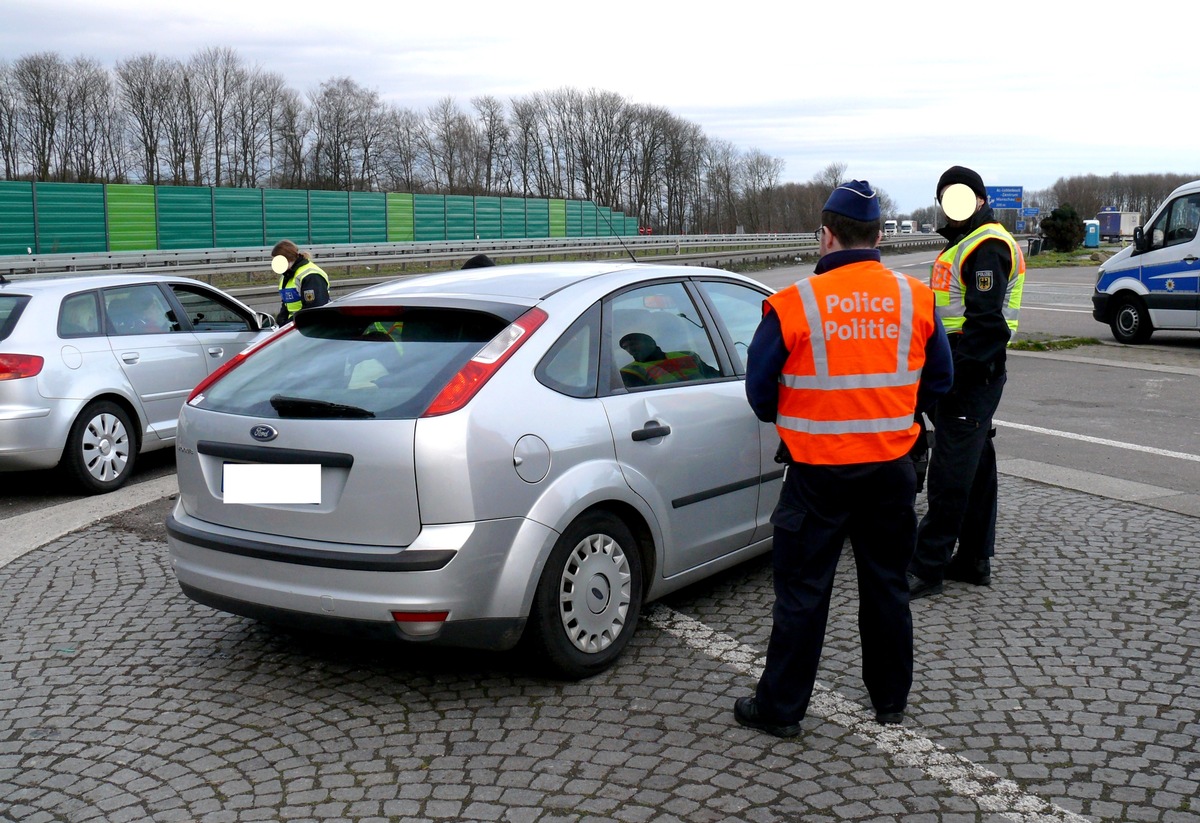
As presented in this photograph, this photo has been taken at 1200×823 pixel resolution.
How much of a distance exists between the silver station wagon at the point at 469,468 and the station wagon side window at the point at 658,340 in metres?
0.01

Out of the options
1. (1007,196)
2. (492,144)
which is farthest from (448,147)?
(1007,196)

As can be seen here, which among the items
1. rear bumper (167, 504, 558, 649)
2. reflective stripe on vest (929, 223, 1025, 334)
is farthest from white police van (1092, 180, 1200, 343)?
rear bumper (167, 504, 558, 649)

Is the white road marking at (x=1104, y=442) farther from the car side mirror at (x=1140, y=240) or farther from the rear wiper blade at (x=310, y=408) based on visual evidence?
the car side mirror at (x=1140, y=240)

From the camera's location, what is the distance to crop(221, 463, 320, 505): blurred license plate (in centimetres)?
397

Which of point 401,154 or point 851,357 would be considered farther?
point 401,154

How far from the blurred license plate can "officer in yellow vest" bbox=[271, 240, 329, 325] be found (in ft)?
21.9

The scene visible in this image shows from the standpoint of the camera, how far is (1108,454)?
8.80 metres

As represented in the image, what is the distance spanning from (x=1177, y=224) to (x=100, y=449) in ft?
48.1

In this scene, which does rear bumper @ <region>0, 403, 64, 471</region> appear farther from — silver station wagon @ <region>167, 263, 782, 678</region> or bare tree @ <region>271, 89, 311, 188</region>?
bare tree @ <region>271, 89, 311, 188</region>

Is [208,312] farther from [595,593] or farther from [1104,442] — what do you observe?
[1104,442]

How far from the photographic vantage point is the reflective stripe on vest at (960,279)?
5.12 metres

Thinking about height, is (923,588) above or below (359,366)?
below

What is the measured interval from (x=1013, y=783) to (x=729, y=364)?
2347 millimetres

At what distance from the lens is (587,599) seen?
→ 13.9 ft
